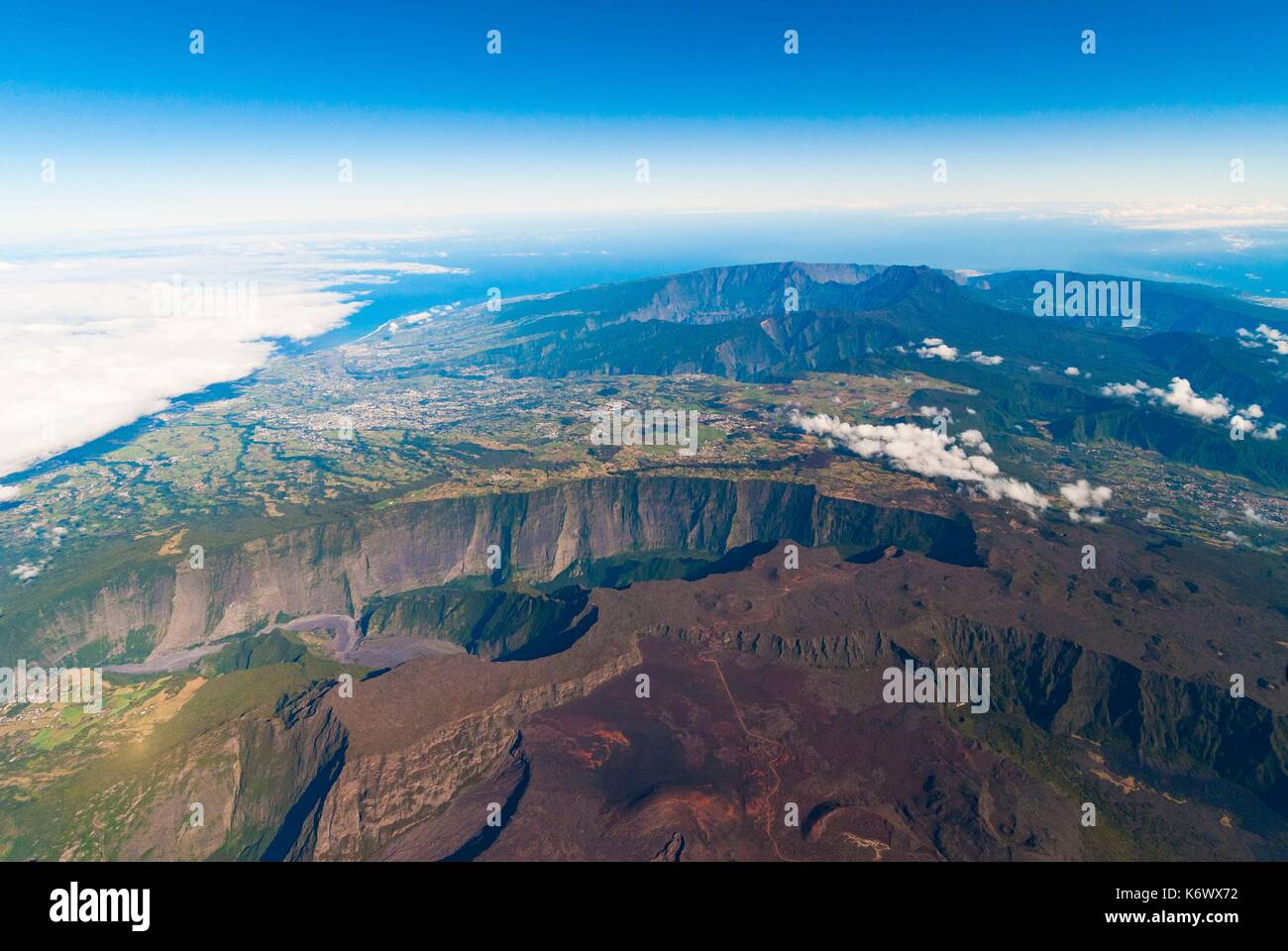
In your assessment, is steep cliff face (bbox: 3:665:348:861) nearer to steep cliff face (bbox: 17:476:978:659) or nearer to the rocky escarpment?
the rocky escarpment

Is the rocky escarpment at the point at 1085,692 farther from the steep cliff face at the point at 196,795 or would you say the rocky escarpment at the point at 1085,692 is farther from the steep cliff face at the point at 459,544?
the steep cliff face at the point at 196,795

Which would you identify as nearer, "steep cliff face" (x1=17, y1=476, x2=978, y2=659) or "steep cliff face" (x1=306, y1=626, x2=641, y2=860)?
"steep cliff face" (x1=306, y1=626, x2=641, y2=860)

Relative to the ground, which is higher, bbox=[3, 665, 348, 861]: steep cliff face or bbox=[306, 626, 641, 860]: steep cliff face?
bbox=[306, 626, 641, 860]: steep cliff face

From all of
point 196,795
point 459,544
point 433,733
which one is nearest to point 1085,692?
point 433,733

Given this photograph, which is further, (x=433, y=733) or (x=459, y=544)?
(x=459, y=544)

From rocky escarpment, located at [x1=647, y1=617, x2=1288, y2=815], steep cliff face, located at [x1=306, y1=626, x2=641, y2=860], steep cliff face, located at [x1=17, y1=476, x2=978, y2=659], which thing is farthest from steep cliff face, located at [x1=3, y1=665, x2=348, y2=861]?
steep cliff face, located at [x1=17, y1=476, x2=978, y2=659]

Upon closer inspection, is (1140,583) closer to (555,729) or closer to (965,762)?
(965,762)

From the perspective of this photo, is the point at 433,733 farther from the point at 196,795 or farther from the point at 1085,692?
the point at 1085,692

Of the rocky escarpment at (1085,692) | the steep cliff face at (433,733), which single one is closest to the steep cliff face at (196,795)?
the steep cliff face at (433,733)

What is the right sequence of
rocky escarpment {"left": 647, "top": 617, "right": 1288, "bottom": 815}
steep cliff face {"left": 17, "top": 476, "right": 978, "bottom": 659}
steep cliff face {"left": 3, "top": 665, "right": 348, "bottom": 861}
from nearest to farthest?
steep cliff face {"left": 3, "top": 665, "right": 348, "bottom": 861}
rocky escarpment {"left": 647, "top": 617, "right": 1288, "bottom": 815}
steep cliff face {"left": 17, "top": 476, "right": 978, "bottom": 659}
